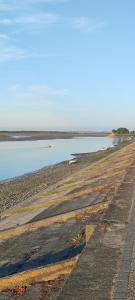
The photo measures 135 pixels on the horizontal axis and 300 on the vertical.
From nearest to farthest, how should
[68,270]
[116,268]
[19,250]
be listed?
[116,268] < [68,270] < [19,250]

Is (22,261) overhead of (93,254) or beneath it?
beneath

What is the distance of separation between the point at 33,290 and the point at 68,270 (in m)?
0.48

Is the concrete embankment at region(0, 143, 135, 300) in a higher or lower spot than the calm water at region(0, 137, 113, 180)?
higher

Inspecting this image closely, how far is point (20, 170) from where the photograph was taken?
136 ft

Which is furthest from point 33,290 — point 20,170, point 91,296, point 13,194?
point 20,170

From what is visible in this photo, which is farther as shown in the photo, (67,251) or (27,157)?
(27,157)

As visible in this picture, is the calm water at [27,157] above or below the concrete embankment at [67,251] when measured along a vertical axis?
below

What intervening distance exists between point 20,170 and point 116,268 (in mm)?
36733

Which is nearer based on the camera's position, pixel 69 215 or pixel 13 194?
pixel 69 215

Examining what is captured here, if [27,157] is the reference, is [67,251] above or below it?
above

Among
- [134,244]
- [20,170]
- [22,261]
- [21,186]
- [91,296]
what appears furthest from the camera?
[20,170]

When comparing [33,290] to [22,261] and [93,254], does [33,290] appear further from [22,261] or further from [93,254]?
[22,261]

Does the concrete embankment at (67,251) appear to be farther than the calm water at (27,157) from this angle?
No

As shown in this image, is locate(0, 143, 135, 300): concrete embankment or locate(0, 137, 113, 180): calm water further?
A: locate(0, 137, 113, 180): calm water
